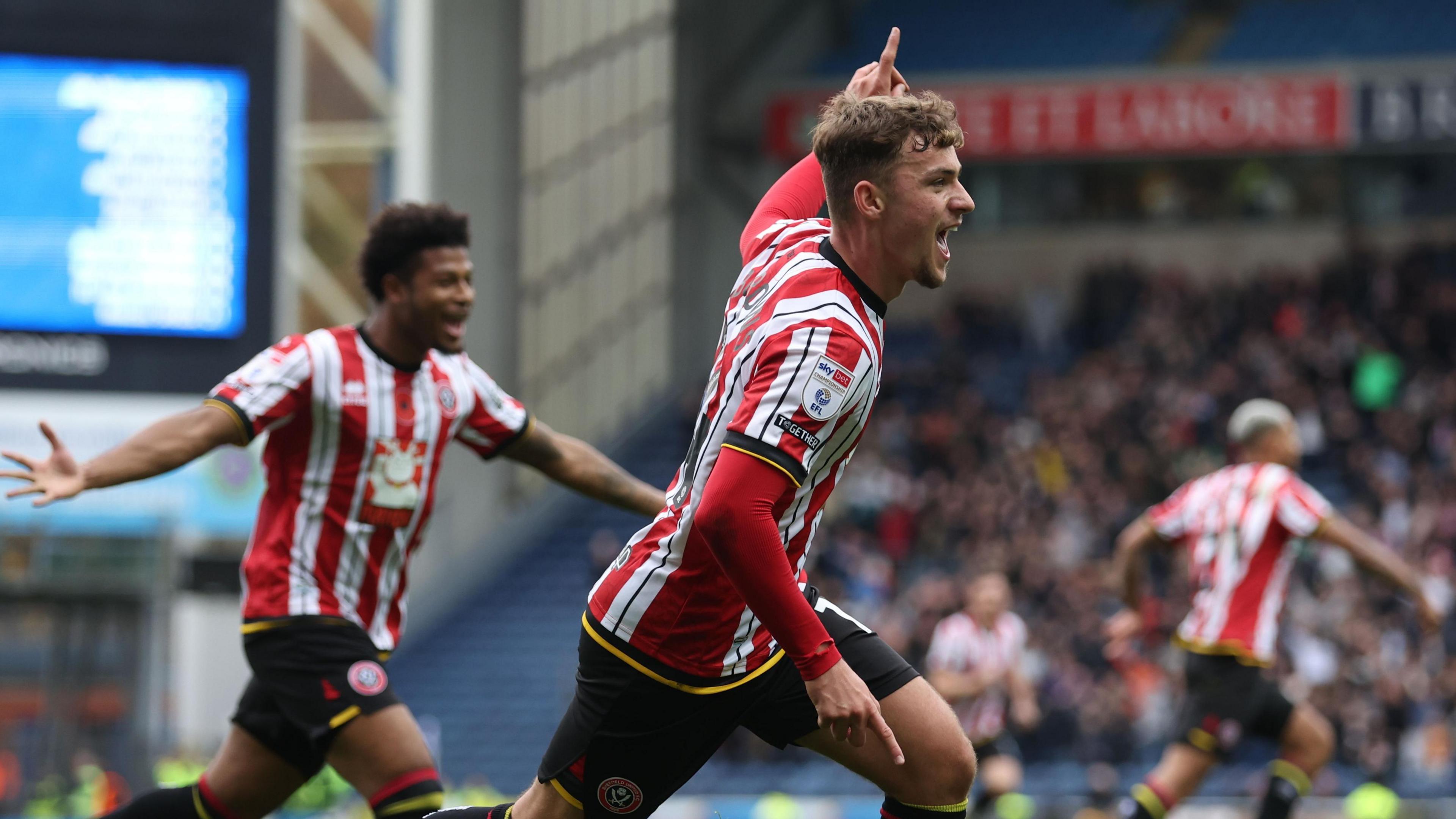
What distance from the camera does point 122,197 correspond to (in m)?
12.4

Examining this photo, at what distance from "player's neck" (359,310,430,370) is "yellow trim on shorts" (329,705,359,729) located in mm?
1124

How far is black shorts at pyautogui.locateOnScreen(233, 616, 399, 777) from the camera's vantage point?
5.42m

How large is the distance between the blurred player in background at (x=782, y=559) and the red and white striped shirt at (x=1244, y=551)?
14.4ft

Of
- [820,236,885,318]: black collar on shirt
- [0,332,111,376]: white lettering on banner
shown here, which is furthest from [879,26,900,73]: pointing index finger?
[0,332,111,376]: white lettering on banner

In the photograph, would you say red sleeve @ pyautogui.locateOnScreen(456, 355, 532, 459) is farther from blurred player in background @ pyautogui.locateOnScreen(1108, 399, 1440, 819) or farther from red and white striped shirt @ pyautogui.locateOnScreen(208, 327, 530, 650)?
blurred player in background @ pyautogui.locateOnScreen(1108, 399, 1440, 819)

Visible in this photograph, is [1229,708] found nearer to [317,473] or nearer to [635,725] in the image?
[317,473]

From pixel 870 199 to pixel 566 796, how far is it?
1.62 meters

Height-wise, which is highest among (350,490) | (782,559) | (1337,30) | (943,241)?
(1337,30)

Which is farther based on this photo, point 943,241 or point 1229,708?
point 1229,708

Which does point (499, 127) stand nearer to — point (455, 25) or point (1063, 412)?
point (455, 25)

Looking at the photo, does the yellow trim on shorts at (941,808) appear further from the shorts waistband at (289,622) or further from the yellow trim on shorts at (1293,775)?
the yellow trim on shorts at (1293,775)

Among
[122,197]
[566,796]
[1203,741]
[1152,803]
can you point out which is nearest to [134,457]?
[566,796]

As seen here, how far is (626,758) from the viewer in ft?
14.3

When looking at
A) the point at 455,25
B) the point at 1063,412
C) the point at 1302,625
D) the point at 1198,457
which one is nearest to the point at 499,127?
the point at 455,25
